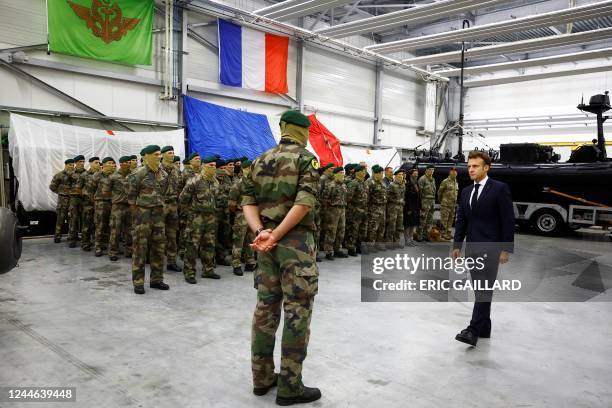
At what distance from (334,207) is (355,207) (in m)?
0.68

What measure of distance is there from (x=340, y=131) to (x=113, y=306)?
10.9 m

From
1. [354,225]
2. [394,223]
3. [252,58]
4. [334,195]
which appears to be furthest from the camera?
[252,58]

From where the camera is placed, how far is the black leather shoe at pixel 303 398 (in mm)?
2393

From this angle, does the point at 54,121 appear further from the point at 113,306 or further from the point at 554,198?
the point at 554,198

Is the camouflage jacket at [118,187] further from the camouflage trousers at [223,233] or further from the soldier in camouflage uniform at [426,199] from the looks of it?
the soldier in camouflage uniform at [426,199]

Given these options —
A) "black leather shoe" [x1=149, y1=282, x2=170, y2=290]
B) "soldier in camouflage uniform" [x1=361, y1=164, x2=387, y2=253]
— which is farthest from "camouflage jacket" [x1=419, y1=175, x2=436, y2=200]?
"black leather shoe" [x1=149, y1=282, x2=170, y2=290]

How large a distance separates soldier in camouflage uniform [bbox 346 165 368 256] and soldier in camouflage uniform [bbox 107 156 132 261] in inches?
131

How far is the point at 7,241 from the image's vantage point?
2.75 m

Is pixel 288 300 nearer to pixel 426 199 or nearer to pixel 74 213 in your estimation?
pixel 74 213

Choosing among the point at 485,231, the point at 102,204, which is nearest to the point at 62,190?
the point at 102,204

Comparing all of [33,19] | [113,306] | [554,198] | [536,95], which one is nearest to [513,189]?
[554,198]

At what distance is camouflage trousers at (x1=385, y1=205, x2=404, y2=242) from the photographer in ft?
25.3

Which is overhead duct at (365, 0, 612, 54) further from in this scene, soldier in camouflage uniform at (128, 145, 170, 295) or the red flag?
soldier in camouflage uniform at (128, 145, 170, 295)

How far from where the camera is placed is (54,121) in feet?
27.4
